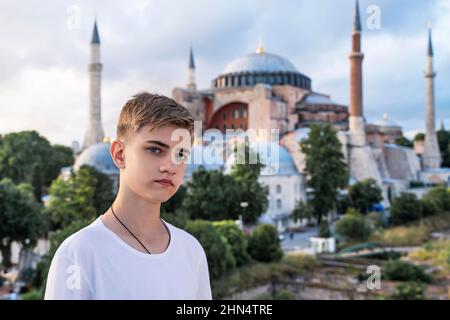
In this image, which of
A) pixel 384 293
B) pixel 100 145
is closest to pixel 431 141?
pixel 100 145

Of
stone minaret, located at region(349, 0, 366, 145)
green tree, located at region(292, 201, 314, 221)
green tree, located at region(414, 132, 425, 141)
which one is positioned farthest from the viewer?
green tree, located at region(414, 132, 425, 141)

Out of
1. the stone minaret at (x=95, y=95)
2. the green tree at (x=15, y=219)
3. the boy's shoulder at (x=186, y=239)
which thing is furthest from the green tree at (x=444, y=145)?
the boy's shoulder at (x=186, y=239)

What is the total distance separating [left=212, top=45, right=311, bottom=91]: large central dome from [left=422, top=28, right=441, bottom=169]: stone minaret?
662 cm

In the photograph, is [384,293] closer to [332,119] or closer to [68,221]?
[68,221]

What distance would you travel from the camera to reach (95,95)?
23.4 meters

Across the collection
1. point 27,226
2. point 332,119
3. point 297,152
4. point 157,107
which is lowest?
point 27,226

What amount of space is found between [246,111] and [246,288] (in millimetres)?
18650

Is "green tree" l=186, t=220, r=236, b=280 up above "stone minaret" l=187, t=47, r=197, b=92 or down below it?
below

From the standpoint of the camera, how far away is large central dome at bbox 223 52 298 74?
31.2 metres

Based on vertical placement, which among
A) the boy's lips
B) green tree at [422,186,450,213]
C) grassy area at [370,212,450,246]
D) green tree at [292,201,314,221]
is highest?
the boy's lips

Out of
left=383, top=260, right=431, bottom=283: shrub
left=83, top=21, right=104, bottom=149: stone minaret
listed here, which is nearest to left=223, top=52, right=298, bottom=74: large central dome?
left=83, top=21, right=104, bottom=149: stone minaret

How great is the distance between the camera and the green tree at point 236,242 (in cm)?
1255

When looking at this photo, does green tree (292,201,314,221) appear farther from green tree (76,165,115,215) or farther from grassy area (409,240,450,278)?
green tree (76,165,115,215)
